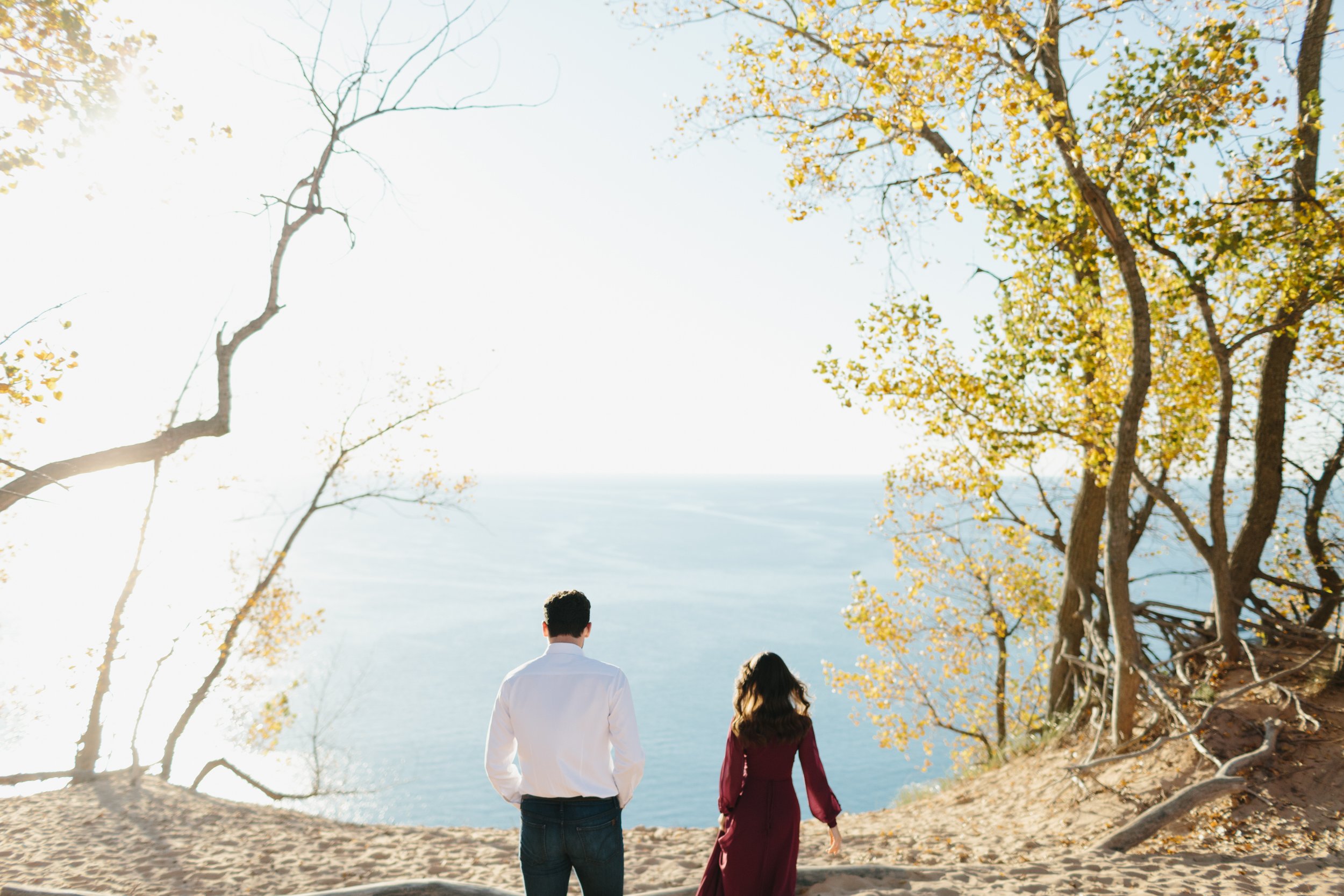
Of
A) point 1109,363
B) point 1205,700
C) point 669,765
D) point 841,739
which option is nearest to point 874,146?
point 1109,363

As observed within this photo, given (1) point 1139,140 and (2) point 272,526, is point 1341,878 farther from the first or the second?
(2) point 272,526

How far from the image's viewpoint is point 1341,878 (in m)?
5.39

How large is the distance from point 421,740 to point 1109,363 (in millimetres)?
59860

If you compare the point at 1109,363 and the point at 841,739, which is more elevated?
the point at 1109,363

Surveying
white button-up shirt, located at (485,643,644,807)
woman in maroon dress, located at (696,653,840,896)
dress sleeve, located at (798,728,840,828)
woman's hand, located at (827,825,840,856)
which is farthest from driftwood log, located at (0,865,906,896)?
white button-up shirt, located at (485,643,644,807)

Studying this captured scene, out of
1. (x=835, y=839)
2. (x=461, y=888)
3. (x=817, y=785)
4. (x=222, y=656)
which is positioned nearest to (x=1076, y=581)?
(x=835, y=839)

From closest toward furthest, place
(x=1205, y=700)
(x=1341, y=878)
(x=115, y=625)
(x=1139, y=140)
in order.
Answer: (x=1341, y=878) → (x=1139, y=140) → (x=1205, y=700) → (x=115, y=625)

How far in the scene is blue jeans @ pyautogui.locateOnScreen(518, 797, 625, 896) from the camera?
3.66 meters

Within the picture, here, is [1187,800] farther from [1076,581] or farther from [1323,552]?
[1323,552]

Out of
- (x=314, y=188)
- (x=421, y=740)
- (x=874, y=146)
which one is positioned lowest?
(x=421, y=740)

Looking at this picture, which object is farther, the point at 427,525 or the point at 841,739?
the point at 427,525

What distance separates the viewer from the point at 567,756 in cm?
360

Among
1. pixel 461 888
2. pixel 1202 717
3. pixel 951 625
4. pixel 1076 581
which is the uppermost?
pixel 1076 581

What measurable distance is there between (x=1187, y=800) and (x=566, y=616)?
20.8 ft
